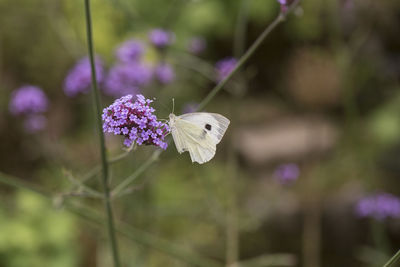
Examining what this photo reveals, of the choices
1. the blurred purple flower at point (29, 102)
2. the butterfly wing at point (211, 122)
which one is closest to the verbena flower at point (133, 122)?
the butterfly wing at point (211, 122)

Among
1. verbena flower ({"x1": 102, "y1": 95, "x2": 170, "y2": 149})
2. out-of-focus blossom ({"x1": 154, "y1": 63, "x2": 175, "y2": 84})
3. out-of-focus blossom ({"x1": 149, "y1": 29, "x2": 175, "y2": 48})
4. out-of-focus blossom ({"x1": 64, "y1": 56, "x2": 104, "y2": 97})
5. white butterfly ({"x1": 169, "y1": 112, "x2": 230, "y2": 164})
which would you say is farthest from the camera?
out-of-focus blossom ({"x1": 154, "y1": 63, "x2": 175, "y2": 84})

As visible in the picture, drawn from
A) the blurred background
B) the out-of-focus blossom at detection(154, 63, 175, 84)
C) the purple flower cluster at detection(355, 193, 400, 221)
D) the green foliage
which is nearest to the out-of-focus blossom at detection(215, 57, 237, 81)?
the blurred background

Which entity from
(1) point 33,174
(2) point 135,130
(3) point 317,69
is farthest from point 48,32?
(2) point 135,130

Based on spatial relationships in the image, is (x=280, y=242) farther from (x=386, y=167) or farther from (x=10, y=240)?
(x=10, y=240)

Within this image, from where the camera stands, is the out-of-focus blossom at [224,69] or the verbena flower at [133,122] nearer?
the verbena flower at [133,122]

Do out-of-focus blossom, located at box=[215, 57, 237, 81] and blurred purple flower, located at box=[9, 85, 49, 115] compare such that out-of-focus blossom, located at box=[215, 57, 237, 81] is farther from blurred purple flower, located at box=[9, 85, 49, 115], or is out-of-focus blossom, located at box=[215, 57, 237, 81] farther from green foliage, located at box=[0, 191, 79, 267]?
green foliage, located at box=[0, 191, 79, 267]

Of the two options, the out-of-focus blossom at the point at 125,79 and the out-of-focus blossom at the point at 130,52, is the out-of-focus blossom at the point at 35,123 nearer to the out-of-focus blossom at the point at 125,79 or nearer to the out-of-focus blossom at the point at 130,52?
the out-of-focus blossom at the point at 125,79
